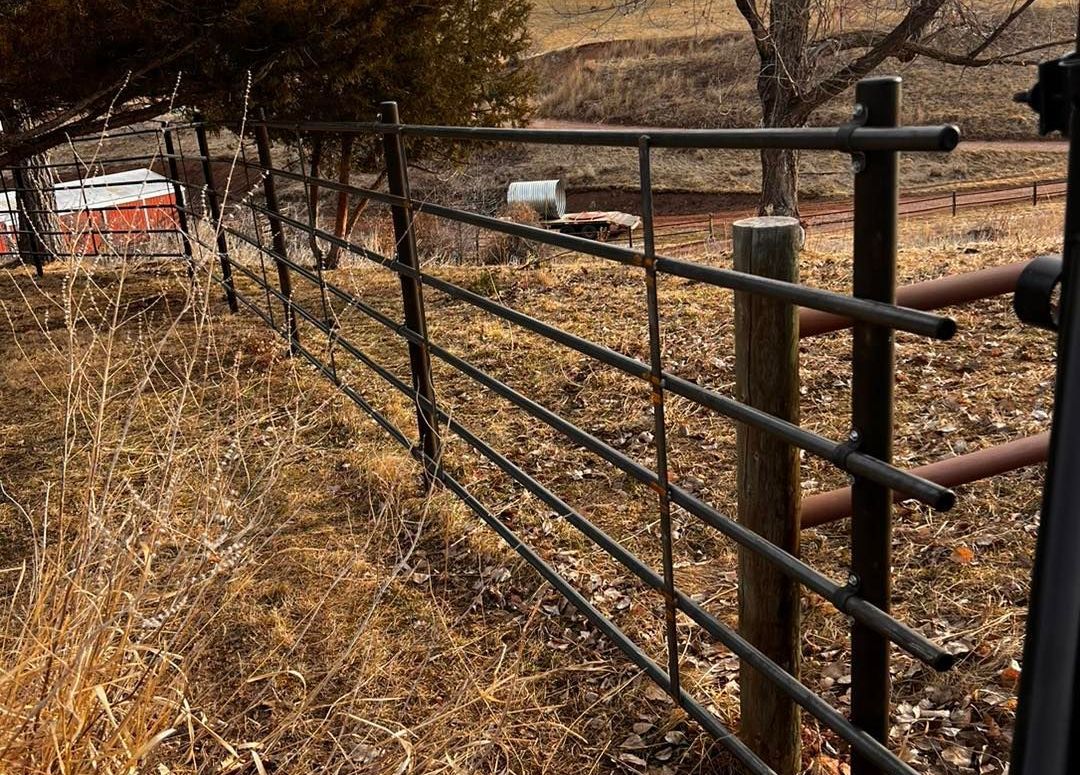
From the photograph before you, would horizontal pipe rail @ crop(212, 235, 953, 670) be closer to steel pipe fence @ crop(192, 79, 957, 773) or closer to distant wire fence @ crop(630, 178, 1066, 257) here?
steel pipe fence @ crop(192, 79, 957, 773)

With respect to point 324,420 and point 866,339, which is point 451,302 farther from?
point 866,339

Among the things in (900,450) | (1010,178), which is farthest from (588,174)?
(900,450)

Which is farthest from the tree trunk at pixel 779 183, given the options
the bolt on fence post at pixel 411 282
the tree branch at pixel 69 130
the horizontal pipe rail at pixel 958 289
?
the horizontal pipe rail at pixel 958 289

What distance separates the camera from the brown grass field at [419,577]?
234 cm

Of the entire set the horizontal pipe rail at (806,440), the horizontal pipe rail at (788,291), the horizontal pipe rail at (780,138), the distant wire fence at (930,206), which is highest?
the horizontal pipe rail at (780,138)

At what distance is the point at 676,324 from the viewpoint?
6711mm

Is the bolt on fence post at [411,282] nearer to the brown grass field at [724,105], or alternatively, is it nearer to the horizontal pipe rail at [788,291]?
the horizontal pipe rail at [788,291]

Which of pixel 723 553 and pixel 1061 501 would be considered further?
pixel 723 553

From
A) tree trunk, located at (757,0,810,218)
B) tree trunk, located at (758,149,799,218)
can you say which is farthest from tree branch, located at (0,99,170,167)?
tree trunk, located at (758,149,799,218)

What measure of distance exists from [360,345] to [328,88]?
3863 mm

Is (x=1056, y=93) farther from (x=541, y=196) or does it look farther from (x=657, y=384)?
(x=541, y=196)

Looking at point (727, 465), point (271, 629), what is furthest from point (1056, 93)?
point (727, 465)

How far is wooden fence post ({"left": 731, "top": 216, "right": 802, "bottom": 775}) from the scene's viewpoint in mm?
2133

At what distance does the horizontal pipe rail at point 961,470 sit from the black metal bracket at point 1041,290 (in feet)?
5.01
